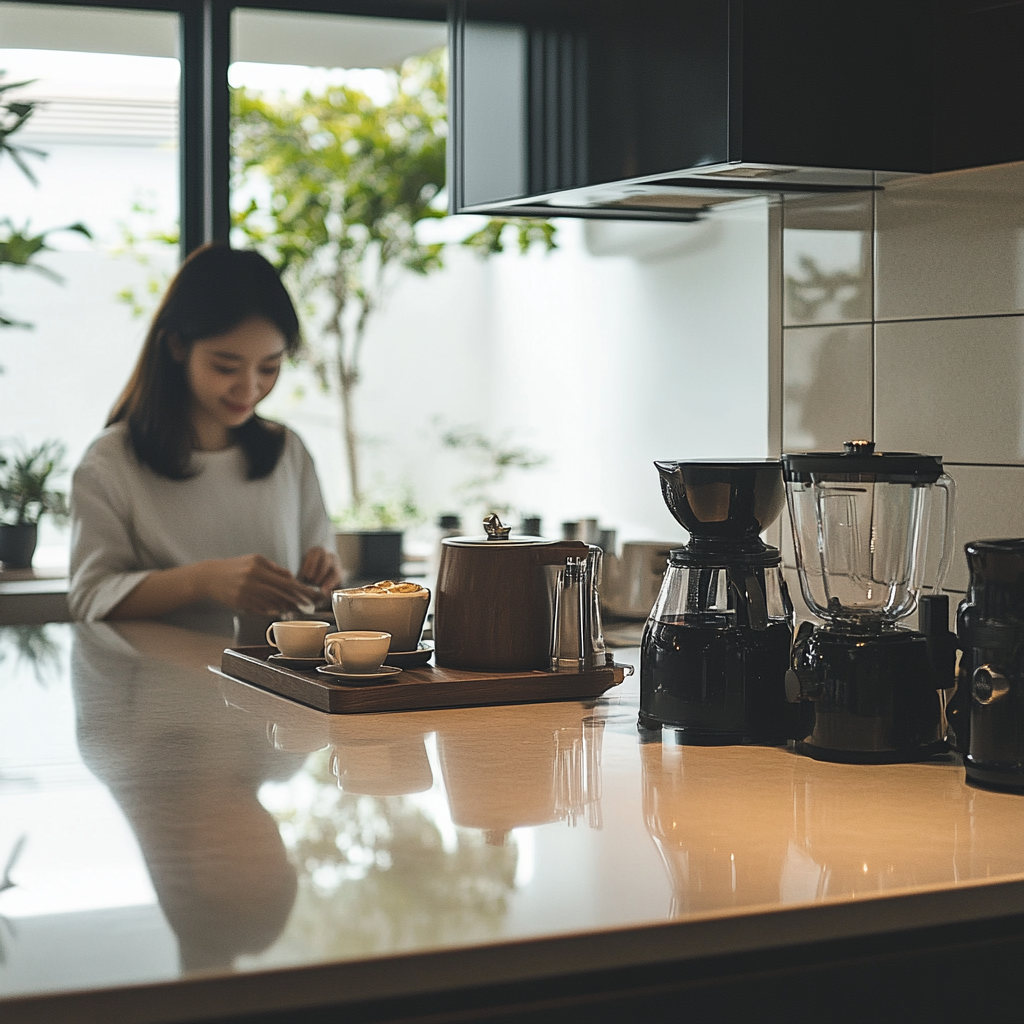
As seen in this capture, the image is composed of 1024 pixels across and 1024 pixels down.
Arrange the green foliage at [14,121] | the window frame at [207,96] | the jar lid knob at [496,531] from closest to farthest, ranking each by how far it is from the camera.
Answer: the jar lid knob at [496,531], the green foliage at [14,121], the window frame at [207,96]

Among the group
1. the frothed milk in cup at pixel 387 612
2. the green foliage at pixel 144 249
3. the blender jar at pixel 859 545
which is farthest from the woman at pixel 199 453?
the green foliage at pixel 144 249

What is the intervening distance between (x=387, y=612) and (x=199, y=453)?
1.10 metres

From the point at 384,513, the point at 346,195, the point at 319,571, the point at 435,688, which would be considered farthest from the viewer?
the point at 384,513

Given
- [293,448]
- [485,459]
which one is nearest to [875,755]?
[293,448]

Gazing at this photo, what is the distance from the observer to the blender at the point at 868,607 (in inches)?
47.4

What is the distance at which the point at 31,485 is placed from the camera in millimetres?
3189

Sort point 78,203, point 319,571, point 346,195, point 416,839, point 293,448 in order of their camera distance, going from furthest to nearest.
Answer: point 346,195 < point 78,203 < point 293,448 < point 319,571 < point 416,839

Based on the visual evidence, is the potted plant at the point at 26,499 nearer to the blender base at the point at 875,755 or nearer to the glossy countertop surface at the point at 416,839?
the glossy countertop surface at the point at 416,839

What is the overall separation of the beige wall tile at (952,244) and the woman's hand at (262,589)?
3.22 ft

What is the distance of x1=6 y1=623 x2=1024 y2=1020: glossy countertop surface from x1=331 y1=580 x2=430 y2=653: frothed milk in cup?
17cm

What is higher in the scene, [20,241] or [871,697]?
[20,241]

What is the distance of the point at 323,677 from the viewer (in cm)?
151

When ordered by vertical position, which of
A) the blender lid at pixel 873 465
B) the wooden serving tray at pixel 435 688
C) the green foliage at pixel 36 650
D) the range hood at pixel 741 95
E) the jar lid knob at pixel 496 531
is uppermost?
the range hood at pixel 741 95

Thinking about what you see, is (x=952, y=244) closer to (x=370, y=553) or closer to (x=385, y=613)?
(x=385, y=613)
